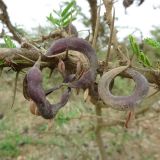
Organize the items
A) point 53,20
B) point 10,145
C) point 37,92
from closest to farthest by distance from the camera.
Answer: point 37,92 → point 53,20 → point 10,145

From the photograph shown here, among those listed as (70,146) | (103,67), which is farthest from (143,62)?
(70,146)

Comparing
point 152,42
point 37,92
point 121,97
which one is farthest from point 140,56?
point 37,92

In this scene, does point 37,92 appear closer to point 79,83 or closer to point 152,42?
point 79,83

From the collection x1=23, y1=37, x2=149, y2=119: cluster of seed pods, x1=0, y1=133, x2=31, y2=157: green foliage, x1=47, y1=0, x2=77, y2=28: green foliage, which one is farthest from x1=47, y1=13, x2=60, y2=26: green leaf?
x1=0, y1=133, x2=31, y2=157: green foliage

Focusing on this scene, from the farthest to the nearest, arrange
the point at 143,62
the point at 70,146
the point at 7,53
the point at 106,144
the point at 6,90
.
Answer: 1. the point at 6,90
2. the point at 106,144
3. the point at 70,146
4. the point at 143,62
5. the point at 7,53

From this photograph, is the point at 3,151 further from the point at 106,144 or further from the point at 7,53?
the point at 7,53
